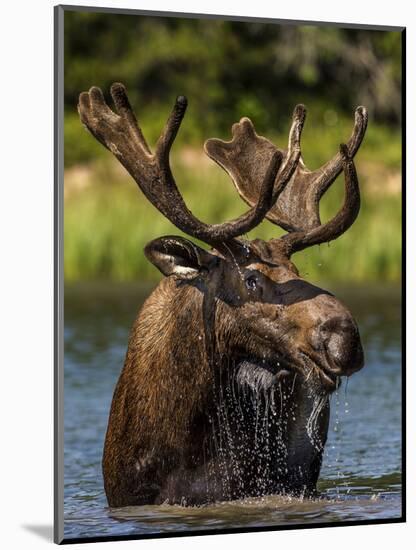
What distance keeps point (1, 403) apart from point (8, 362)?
0.78 feet

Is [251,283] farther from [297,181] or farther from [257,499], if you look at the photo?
[257,499]

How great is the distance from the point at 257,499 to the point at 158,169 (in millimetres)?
1625

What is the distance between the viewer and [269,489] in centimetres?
913

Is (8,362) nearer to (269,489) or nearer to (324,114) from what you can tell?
(269,489)

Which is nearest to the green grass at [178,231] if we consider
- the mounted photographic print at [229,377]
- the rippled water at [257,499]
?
the rippled water at [257,499]

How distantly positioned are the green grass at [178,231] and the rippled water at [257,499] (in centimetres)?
25

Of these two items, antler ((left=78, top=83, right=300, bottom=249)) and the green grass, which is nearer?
antler ((left=78, top=83, right=300, bottom=249))

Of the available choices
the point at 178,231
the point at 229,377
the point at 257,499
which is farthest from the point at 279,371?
the point at 178,231

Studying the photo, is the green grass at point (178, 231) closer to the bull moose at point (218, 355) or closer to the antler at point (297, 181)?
the antler at point (297, 181)

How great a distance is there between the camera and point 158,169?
347 inches

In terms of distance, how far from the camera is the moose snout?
8.41 metres

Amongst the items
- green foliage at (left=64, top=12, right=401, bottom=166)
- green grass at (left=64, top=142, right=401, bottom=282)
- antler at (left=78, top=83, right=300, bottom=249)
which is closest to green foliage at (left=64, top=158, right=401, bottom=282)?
green grass at (left=64, top=142, right=401, bottom=282)

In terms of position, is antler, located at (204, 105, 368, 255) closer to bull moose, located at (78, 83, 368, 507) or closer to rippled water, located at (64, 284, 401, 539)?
bull moose, located at (78, 83, 368, 507)

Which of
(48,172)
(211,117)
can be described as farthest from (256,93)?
(48,172)
